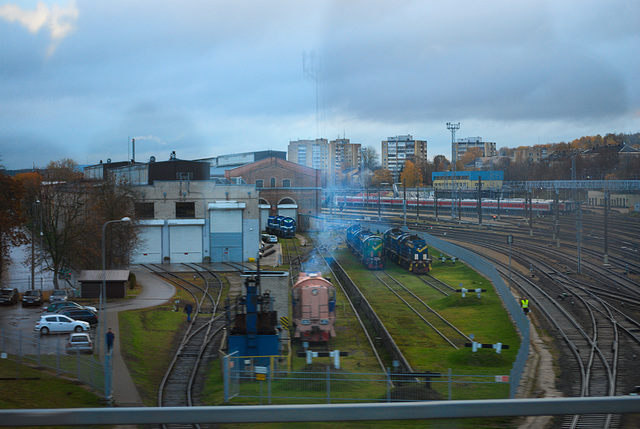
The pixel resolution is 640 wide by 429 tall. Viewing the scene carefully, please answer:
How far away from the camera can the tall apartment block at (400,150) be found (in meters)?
143

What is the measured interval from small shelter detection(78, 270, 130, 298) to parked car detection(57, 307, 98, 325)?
14.3 ft

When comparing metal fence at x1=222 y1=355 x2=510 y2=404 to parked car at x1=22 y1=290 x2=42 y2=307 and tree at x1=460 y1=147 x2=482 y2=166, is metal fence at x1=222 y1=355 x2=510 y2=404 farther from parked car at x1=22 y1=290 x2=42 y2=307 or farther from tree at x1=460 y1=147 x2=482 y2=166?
tree at x1=460 y1=147 x2=482 y2=166

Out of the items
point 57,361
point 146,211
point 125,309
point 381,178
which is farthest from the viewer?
point 381,178

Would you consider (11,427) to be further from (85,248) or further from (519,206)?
(519,206)

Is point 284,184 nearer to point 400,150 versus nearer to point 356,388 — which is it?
point 356,388

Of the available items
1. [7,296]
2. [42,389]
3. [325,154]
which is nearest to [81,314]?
[7,296]

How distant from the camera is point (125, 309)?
21.5 m

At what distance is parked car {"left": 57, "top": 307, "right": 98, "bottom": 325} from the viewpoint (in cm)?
1945

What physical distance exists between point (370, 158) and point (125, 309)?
11442cm

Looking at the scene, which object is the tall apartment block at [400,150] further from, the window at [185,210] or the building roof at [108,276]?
the building roof at [108,276]

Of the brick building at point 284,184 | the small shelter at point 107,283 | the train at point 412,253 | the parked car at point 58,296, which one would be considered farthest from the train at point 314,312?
the brick building at point 284,184

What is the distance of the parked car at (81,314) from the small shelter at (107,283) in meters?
4.34

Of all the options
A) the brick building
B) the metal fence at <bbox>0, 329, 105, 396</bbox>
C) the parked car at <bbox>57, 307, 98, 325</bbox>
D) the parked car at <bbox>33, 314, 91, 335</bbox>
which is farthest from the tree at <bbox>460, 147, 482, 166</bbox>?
the metal fence at <bbox>0, 329, 105, 396</bbox>

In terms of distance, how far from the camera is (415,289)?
24.3 m
